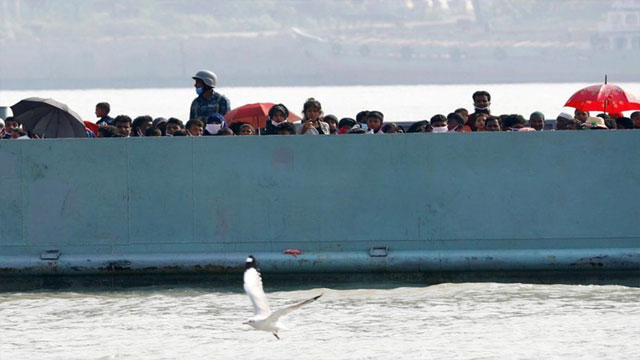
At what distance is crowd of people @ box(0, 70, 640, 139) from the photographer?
1141cm

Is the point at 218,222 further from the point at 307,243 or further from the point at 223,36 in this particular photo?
the point at 223,36

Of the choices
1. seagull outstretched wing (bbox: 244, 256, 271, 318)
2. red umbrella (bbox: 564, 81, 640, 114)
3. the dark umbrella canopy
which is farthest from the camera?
red umbrella (bbox: 564, 81, 640, 114)

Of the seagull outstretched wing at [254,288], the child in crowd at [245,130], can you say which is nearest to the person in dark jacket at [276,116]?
the child in crowd at [245,130]

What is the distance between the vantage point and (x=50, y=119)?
1260 centimetres

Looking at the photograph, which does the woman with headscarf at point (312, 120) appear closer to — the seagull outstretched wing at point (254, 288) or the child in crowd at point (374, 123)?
the child in crowd at point (374, 123)

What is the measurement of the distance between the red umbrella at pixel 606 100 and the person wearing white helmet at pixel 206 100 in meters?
2.97

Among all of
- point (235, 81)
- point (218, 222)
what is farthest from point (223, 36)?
point (218, 222)

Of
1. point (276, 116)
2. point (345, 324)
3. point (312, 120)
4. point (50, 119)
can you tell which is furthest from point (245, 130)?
point (50, 119)

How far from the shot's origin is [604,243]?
35.2 ft

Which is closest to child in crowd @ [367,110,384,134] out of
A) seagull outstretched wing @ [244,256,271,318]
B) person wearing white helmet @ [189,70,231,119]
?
person wearing white helmet @ [189,70,231,119]

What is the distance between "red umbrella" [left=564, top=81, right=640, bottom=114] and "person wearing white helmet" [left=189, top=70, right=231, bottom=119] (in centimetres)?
297

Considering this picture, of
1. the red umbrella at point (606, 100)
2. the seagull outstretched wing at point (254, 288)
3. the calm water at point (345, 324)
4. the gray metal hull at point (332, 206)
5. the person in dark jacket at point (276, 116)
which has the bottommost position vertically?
the calm water at point (345, 324)

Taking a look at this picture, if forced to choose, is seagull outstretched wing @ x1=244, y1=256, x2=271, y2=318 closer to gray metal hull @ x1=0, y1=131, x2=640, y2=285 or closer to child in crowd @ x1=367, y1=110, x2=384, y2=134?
gray metal hull @ x1=0, y1=131, x2=640, y2=285

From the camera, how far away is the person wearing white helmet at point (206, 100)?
1236 centimetres
